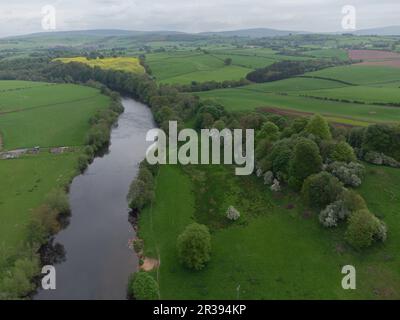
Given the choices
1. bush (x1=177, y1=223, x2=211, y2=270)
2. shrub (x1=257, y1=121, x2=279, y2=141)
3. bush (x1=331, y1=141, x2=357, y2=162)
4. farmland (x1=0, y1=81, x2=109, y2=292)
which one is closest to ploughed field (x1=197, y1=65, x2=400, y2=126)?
shrub (x1=257, y1=121, x2=279, y2=141)

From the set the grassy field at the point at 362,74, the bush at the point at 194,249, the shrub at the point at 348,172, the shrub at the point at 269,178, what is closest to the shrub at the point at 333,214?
the shrub at the point at 348,172

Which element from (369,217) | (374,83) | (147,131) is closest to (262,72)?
(374,83)

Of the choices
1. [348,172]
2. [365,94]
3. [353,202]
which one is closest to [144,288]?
[353,202]

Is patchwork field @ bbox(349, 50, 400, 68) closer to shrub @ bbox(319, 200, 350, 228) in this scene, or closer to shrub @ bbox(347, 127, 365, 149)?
shrub @ bbox(347, 127, 365, 149)

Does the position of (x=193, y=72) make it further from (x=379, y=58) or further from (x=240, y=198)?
(x=240, y=198)

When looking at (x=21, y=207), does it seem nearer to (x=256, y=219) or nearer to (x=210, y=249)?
(x=210, y=249)

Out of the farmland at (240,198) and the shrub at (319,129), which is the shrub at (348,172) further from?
the shrub at (319,129)
